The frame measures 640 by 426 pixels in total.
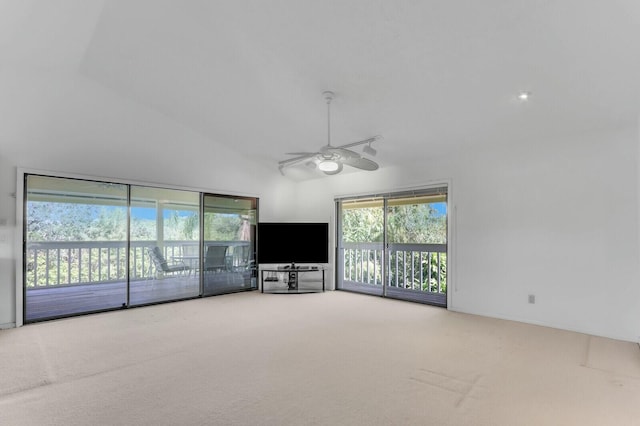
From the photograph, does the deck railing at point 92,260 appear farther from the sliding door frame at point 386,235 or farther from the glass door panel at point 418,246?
the glass door panel at point 418,246

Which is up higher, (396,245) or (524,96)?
(524,96)

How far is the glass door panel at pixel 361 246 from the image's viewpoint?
6.45 m

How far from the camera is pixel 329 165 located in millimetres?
3484

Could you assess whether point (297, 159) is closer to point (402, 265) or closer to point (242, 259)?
point (242, 259)

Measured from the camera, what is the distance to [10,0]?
2986 mm

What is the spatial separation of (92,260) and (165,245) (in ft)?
4.43

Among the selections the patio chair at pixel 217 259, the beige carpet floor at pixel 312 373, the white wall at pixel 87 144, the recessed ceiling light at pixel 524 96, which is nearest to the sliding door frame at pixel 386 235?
the beige carpet floor at pixel 312 373

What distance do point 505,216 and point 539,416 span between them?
2.87 metres

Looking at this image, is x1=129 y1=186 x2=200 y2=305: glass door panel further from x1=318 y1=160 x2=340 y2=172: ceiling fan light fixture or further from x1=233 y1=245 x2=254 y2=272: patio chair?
x1=318 y1=160 x2=340 y2=172: ceiling fan light fixture

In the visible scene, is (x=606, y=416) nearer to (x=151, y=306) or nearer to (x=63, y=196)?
(x=151, y=306)

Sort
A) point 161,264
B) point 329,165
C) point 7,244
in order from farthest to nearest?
point 161,264 < point 7,244 < point 329,165

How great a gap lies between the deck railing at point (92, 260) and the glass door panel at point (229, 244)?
0.18 meters

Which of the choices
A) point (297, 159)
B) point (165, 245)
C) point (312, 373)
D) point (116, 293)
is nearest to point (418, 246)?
point (297, 159)

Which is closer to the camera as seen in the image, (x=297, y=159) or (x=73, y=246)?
(x=297, y=159)
